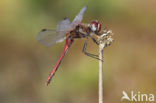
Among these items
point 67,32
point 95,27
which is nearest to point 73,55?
point 67,32

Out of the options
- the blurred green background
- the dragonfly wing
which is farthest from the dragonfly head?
the blurred green background

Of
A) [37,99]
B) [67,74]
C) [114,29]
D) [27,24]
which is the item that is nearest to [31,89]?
[37,99]

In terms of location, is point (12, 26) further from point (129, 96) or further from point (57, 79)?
point (129, 96)

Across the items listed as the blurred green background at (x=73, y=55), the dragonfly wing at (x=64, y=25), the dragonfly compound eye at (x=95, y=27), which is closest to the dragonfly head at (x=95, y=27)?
the dragonfly compound eye at (x=95, y=27)

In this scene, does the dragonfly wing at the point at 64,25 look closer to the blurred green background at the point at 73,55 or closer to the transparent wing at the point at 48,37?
the transparent wing at the point at 48,37

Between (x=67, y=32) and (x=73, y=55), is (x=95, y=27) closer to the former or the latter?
(x=67, y=32)

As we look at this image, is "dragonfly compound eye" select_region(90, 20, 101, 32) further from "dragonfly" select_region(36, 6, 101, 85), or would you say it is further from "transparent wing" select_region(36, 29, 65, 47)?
"transparent wing" select_region(36, 29, 65, 47)

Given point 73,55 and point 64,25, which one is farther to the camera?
point 73,55

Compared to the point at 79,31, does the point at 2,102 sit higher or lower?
lower
